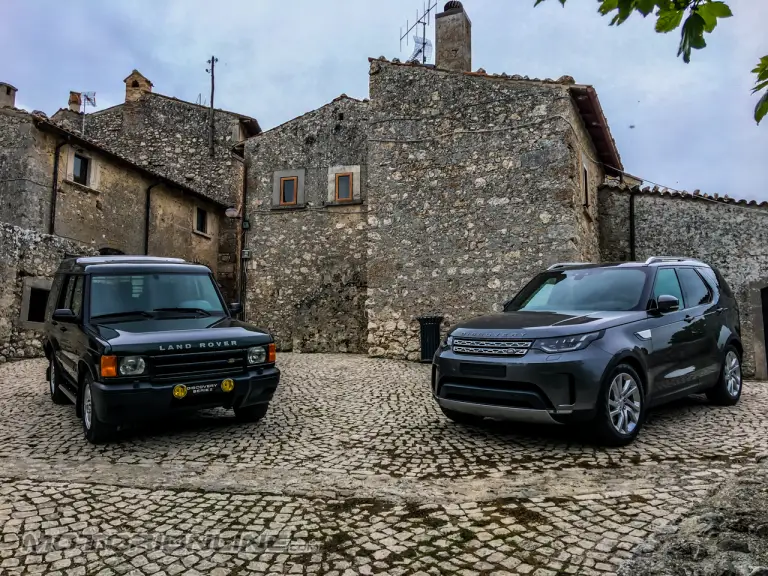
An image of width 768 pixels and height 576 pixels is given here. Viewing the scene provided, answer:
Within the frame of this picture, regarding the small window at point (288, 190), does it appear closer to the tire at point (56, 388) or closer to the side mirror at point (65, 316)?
the tire at point (56, 388)

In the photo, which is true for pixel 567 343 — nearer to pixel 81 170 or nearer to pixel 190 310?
pixel 190 310

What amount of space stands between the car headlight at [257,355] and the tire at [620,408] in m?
3.58

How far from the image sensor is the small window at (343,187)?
50.3 ft

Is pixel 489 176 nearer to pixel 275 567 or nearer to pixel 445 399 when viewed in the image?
pixel 445 399

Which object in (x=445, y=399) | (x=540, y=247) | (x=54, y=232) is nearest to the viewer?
(x=445, y=399)

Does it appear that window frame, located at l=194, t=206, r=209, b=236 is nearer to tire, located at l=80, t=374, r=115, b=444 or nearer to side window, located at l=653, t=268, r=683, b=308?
tire, located at l=80, t=374, r=115, b=444

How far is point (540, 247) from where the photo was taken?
11039 millimetres

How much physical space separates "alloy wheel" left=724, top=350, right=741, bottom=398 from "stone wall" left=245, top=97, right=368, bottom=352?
9.38 metres

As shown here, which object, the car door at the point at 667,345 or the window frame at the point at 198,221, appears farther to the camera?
the window frame at the point at 198,221

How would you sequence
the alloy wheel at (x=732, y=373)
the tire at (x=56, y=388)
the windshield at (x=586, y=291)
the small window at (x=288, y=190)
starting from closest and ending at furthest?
the windshield at (x=586, y=291) < the alloy wheel at (x=732, y=373) < the tire at (x=56, y=388) < the small window at (x=288, y=190)

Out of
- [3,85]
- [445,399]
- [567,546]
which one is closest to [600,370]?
[445,399]

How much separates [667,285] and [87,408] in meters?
6.67

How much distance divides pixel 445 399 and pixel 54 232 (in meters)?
11.9

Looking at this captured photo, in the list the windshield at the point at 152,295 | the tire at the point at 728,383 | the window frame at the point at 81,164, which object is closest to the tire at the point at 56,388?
the windshield at the point at 152,295
